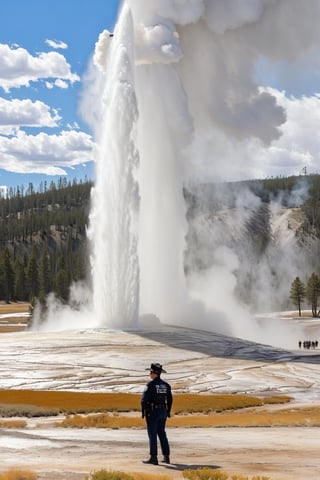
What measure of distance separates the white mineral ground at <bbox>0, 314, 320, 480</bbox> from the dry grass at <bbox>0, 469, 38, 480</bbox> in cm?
34

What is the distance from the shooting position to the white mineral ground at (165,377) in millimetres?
14555

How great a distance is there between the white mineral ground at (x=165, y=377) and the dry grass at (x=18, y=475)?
0.34 metres

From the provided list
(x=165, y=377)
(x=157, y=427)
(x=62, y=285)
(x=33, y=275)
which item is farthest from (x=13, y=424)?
(x=33, y=275)

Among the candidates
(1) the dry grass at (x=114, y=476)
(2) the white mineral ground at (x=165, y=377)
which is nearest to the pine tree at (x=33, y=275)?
(2) the white mineral ground at (x=165, y=377)

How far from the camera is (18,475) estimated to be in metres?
12.6

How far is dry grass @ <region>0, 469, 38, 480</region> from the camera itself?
1240cm

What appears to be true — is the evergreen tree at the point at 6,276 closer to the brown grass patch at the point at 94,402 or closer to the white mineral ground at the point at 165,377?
the white mineral ground at the point at 165,377

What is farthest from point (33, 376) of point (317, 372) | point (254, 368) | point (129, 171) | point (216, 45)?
point (216, 45)

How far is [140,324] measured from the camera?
53.2 meters

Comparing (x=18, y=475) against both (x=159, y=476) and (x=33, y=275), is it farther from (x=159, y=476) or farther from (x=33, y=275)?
(x=33, y=275)

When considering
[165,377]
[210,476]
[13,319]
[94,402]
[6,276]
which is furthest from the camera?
[6,276]

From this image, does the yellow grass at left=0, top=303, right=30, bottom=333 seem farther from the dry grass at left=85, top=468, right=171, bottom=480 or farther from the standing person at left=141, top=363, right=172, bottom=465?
the dry grass at left=85, top=468, right=171, bottom=480

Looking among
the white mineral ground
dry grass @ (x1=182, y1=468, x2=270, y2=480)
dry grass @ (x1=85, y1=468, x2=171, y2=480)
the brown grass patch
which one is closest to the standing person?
the white mineral ground

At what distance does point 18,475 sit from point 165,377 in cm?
2514
